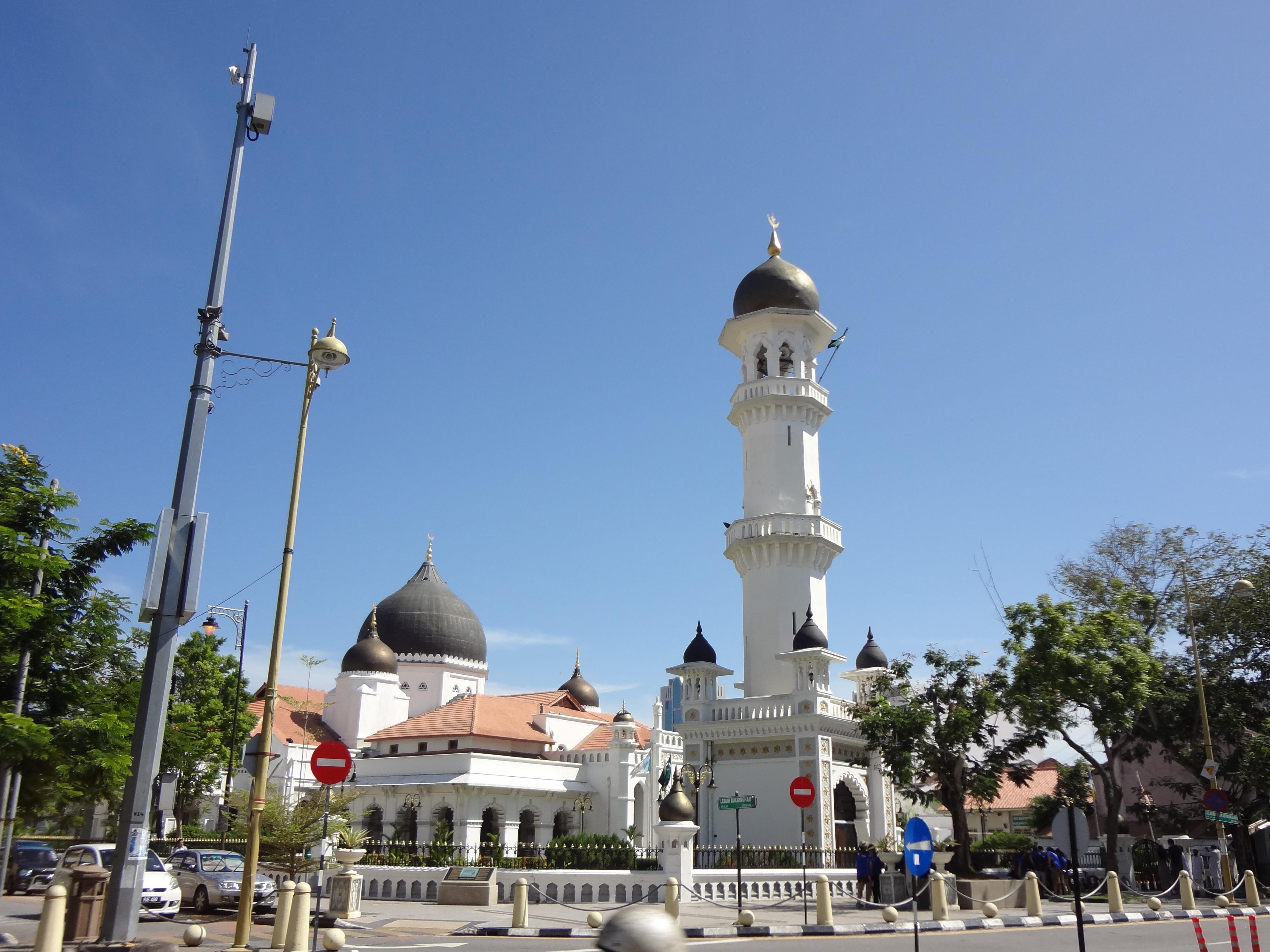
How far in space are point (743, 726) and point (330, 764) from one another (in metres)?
22.4

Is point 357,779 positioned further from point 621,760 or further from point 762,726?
point 762,726

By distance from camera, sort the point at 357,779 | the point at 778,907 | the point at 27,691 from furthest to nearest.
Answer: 1. the point at 357,779
2. the point at 778,907
3. the point at 27,691

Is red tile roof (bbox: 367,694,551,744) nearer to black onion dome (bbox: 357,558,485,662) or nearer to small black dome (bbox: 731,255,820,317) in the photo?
black onion dome (bbox: 357,558,485,662)

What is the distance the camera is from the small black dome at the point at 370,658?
48.8 m

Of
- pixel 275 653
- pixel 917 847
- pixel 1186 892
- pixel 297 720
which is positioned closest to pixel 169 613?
pixel 275 653

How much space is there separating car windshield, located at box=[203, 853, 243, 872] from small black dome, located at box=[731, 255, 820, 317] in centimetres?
2717

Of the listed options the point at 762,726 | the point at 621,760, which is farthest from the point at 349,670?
the point at 762,726

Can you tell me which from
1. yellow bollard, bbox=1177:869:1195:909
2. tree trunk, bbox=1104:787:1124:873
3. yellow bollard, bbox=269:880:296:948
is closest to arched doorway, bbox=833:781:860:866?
tree trunk, bbox=1104:787:1124:873

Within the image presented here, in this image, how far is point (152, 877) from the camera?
1861cm

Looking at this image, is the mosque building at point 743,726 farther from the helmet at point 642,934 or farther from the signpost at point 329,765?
the helmet at point 642,934

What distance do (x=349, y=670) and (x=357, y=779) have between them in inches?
328

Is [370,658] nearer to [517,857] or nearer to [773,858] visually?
[517,857]

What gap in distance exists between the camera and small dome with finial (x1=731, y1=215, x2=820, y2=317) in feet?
127

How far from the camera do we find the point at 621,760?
4206 cm
